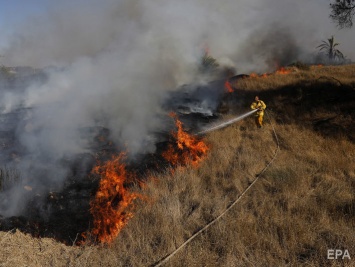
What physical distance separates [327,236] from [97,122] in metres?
7.24

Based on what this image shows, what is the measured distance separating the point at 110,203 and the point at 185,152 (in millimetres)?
2814

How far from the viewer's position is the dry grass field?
12.1 feet

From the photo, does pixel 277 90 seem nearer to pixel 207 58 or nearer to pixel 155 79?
pixel 155 79

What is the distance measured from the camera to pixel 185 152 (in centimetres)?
715

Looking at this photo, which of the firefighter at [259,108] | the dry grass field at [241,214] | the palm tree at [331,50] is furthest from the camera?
the palm tree at [331,50]

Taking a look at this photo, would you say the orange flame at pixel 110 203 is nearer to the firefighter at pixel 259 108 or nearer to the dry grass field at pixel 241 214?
the dry grass field at pixel 241 214

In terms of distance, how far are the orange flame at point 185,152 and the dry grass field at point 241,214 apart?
27cm

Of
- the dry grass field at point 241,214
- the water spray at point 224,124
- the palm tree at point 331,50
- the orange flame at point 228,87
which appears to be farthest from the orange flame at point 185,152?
the palm tree at point 331,50

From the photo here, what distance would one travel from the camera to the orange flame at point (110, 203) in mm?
4305

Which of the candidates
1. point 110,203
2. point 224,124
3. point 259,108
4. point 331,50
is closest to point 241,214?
point 110,203

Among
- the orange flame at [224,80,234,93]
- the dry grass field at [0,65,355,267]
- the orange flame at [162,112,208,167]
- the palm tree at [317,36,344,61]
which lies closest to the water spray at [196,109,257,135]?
the dry grass field at [0,65,355,267]

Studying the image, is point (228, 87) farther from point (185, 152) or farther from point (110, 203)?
point (110, 203)

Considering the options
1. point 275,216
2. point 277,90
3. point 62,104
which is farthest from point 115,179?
point 277,90

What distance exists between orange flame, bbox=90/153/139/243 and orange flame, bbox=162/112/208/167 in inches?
54.3
